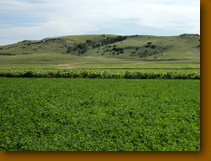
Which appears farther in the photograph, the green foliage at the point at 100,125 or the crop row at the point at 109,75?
the crop row at the point at 109,75

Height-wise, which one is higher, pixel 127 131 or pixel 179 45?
pixel 179 45

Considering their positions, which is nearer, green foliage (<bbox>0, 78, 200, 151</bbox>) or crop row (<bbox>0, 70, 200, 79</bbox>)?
green foliage (<bbox>0, 78, 200, 151</bbox>)

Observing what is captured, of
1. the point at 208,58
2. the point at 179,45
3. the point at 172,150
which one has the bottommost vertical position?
the point at 172,150

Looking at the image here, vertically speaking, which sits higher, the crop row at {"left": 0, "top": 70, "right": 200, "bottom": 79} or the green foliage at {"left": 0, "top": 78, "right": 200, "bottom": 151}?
the crop row at {"left": 0, "top": 70, "right": 200, "bottom": 79}

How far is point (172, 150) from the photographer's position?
10227mm

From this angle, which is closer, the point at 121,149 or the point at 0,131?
the point at 121,149

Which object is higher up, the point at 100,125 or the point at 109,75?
the point at 109,75

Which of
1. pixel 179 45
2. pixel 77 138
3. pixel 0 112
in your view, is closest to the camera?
pixel 77 138

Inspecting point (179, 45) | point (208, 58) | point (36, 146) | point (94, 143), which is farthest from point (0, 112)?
point (179, 45)

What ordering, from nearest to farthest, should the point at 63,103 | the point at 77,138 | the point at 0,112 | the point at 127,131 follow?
the point at 77,138 → the point at 127,131 → the point at 0,112 → the point at 63,103

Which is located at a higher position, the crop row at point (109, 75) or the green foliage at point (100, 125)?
the crop row at point (109, 75)

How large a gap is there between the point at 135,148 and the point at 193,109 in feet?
27.3

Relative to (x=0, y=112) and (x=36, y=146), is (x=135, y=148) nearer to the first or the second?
(x=36, y=146)

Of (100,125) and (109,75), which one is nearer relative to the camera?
(100,125)
